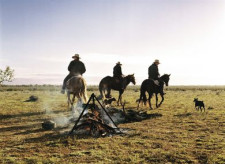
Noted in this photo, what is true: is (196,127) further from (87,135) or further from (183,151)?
(87,135)

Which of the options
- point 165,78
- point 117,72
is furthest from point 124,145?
point 165,78

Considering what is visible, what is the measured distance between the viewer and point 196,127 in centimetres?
1153

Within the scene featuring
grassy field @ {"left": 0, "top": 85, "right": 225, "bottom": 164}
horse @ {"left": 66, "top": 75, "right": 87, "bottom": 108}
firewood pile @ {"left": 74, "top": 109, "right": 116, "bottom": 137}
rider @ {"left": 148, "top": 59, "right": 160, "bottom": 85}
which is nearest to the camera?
grassy field @ {"left": 0, "top": 85, "right": 225, "bottom": 164}

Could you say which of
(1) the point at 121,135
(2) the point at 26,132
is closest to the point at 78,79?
(2) the point at 26,132

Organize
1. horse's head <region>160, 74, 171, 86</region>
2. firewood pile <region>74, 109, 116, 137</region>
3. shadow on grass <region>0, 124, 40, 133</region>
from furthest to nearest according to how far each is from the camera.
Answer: horse's head <region>160, 74, 171, 86</region>
shadow on grass <region>0, 124, 40, 133</region>
firewood pile <region>74, 109, 116, 137</region>

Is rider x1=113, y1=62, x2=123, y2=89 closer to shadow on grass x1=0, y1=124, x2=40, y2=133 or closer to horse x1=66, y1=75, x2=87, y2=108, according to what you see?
horse x1=66, y1=75, x2=87, y2=108

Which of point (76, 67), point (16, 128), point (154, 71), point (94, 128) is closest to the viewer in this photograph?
point (94, 128)

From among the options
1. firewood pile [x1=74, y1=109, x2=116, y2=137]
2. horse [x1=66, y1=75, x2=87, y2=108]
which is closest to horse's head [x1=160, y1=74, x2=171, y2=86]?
horse [x1=66, y1=75, x2=87, y2=108]

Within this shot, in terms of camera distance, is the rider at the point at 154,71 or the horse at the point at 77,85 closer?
the horse at the point at 77,85

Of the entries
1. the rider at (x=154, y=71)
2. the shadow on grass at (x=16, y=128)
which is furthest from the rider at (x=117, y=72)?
the shadow on grass at (x=16, y=128)

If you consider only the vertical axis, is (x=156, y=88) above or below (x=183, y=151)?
above

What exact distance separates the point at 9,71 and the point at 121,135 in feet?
220

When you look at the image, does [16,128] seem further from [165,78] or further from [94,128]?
[165,78]

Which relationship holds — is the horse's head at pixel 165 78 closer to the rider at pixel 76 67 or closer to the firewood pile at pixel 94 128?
the rider at pixel 76 67
